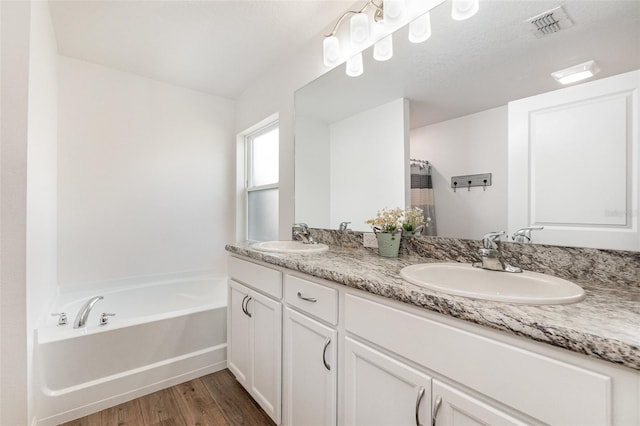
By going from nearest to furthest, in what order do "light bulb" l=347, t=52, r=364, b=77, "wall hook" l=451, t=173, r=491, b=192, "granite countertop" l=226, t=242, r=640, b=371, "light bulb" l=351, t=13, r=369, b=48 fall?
1. "granite countertop" l=226, t=242, r=640, b=371
2. "wall hook" l=451, t=173, r=491, b=192
3. "light bulb" l=351, t=13, r=369, b=48
4. "light bulb" l=347, t=52, r=364, b=77

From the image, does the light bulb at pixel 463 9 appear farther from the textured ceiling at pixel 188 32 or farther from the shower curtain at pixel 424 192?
the textured ceiling at pixel 188 32

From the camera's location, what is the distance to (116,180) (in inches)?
96.2

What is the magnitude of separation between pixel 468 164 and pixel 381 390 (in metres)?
0.95

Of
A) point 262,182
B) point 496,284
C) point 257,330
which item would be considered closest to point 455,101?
point 496,284

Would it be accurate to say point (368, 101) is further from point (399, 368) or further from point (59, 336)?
point (59, 336)

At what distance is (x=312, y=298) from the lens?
113 cm

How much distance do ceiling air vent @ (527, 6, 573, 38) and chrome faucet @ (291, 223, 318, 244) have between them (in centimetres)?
148

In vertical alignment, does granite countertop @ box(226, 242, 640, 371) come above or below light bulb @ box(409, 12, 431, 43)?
below

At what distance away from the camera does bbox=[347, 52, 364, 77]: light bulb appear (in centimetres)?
165

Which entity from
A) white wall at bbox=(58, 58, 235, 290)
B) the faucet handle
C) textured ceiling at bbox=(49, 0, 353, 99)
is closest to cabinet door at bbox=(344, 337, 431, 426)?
the faucet handle

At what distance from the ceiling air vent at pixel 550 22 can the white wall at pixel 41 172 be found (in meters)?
2.21

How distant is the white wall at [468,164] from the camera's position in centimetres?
112

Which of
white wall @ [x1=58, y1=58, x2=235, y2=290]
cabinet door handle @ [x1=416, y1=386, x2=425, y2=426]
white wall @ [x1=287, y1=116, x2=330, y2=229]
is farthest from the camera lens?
white wall @ [x1=58, y1=58, x2=235, y2=290]

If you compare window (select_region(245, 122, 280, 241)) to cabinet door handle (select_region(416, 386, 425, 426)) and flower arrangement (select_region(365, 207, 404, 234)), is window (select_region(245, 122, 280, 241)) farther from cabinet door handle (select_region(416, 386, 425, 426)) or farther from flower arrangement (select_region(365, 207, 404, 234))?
cabinet door handle (select_region(416, 386, 425, 426))
